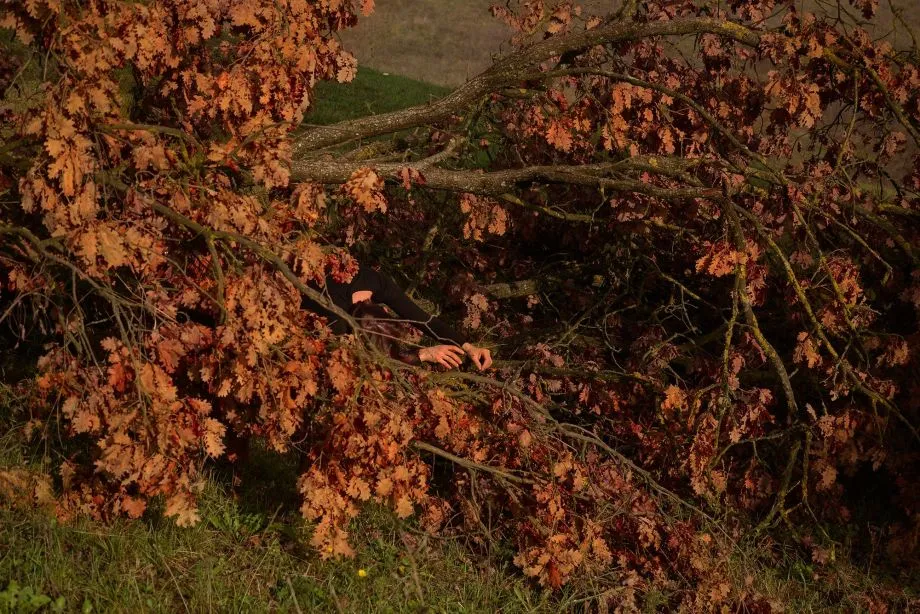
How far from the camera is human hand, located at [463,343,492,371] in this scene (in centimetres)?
556

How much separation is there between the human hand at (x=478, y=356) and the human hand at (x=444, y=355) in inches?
6.3

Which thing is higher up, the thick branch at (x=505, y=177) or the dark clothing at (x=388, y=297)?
the thick branch at (x=505, y=177)

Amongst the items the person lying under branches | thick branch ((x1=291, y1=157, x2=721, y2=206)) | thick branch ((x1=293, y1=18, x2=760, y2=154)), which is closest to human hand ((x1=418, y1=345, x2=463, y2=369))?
the person lying under branches

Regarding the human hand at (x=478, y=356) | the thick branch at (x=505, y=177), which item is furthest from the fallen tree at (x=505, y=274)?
the human hand at (x=478, y=356)

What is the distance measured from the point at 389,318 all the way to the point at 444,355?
350 mm

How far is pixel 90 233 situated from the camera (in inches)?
162

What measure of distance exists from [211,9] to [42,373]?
6.01ft

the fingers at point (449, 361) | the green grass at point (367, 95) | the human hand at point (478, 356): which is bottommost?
the green grass at point (367, 95)

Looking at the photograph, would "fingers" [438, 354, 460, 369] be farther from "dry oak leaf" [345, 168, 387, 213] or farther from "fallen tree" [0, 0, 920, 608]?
"dry oak leaf" [345, 168, 387, 213]

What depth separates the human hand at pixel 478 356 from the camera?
5559 millimetres

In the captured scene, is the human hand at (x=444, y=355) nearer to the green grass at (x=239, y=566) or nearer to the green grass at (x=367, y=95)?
the green grass at (x=239, y=566)

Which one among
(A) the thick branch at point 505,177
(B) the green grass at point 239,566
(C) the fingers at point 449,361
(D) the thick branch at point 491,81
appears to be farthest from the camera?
(D) the thick branch at point 491,81

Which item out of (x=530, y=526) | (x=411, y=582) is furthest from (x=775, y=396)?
(x=411, y=582)

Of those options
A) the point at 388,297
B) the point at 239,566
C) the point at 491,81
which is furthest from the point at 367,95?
the point at 239,566
